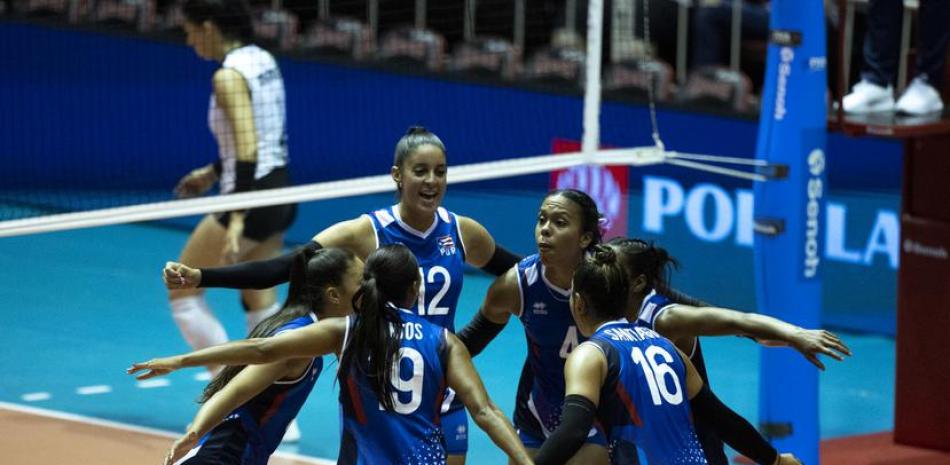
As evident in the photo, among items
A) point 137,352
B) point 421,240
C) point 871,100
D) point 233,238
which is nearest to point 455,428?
point 421,240

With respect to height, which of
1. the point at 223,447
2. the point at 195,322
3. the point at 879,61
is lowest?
the point at 195,322

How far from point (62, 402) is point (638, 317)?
15.2 feet

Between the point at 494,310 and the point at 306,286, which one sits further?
the point at 494,310

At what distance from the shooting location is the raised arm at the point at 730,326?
5.77 m

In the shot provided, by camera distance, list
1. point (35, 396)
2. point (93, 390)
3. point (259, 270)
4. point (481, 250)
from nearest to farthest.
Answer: point (259, 270) < point (481, 250) < point (35, 396) < point (93, 390)

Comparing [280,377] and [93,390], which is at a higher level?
A: [280,377]

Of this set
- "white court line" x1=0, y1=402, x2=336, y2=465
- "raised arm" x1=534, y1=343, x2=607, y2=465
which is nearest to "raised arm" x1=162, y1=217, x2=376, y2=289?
"raised arm" x1=534, y1=343, x2=607, y2=465

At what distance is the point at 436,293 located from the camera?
657 centimetres

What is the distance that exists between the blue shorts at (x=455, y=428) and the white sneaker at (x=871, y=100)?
328 centimetres

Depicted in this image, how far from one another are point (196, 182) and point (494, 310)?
296 cm

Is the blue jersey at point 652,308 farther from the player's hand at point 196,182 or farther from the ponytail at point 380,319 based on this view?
the player's hand at point 196,182

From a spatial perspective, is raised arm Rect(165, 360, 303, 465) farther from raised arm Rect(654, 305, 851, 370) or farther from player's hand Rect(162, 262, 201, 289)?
raised arm Rect(654, 305, 851, 370)

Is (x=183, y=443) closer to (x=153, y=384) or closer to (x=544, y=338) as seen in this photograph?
(x=544, y=338)

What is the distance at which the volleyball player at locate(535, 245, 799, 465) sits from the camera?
16.8 ft
